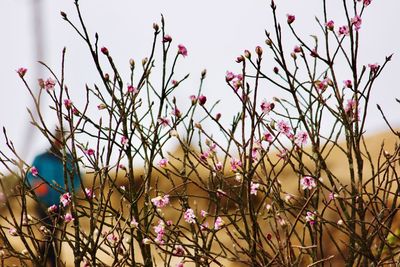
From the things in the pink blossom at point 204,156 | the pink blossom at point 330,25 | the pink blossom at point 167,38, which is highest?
the pink blossom at point 167,38

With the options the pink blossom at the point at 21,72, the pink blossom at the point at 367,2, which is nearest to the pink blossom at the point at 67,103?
the pink blossom at the point at 21,72

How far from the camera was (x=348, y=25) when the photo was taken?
4023 mm

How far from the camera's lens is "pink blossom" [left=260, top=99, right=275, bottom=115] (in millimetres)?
3946

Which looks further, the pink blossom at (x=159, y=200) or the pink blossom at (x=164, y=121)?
the pink blossom at (x=164, y=121)

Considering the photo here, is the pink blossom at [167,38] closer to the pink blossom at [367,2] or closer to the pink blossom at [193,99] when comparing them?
the pink blossom at [193,99]

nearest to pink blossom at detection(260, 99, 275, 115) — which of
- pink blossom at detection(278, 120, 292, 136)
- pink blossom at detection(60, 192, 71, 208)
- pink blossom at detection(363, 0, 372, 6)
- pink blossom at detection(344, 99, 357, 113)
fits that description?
pink blossom at detection(278, 120, 292, 136)

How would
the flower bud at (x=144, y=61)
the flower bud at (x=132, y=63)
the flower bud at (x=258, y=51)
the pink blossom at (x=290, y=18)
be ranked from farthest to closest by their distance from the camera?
the flower bud at (x=132, y=63), the flower bud at (x=144, y=61), the pink blossom at (x=290, y=18), the flower bud at (x=258, y=51)

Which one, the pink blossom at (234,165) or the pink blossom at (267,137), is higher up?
the pink blossom at (267,137)

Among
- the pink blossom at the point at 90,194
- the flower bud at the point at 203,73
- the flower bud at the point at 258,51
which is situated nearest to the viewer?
the flower bud at the point at 258,51

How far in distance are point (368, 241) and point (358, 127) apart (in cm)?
66

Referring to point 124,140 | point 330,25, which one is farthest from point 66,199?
point 330,25

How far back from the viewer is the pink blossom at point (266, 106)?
3.95 m

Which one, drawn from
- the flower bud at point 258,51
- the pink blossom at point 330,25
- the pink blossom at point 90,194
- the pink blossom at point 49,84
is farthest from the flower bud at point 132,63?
the pink blossom at point 330,25

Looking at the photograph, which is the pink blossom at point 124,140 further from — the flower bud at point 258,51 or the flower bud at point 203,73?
the flower bud at point 258,51
